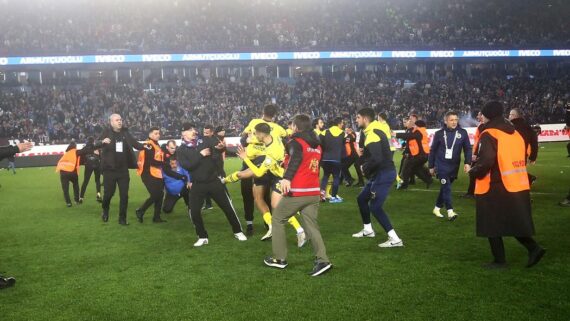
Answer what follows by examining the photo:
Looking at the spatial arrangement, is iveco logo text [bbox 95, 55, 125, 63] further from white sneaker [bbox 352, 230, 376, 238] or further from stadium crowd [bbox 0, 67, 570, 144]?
white sneaker [bbox 352, 230, 376, 238]

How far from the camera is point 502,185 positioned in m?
6.56

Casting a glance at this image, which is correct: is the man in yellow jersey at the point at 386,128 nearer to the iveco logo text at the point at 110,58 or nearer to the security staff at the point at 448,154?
the security staff at the point at 448,154

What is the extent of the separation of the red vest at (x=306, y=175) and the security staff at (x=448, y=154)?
158 inches

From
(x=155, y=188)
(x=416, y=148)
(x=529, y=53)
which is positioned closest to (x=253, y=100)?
(x=529, y=53)

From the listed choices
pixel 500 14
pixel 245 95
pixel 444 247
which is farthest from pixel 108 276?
pixel 500 14

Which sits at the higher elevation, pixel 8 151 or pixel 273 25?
pixel 273 25

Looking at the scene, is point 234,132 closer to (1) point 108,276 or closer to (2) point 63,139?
(2) point 63,139

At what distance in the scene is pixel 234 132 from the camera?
3478cm

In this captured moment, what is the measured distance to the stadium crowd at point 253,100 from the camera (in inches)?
1404

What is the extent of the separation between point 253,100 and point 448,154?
3059cm

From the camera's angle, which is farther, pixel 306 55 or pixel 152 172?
pixel 306 55

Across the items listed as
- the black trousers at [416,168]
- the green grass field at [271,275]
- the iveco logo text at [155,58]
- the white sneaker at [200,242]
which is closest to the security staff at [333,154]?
the green grass field at [271,275]

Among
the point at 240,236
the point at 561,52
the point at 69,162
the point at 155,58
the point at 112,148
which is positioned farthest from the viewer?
the point at 561,52

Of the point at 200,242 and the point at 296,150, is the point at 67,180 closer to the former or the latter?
the point at 200,242
